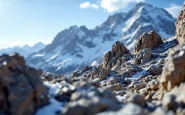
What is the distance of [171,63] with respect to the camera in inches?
1070

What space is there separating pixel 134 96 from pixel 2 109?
1326cm

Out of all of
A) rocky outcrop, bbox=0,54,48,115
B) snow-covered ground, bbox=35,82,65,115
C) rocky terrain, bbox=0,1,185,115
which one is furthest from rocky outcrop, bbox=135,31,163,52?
rocky outcrop, bbox=0,54,48,115

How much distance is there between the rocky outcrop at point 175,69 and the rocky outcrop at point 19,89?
45.7 feet

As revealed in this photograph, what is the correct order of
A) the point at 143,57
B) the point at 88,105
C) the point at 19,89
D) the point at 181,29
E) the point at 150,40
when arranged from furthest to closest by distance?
the point at 150,40 < the point at 181,29 < the point at 143,57 < the point at 19,89 < the point at 88,105

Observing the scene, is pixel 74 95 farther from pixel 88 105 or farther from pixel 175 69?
pixel 175 69

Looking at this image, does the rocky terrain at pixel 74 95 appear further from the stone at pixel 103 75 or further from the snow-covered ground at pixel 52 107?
the stone at pixel 103 75

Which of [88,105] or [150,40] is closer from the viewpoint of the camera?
[88,105]

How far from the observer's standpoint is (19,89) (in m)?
25.3

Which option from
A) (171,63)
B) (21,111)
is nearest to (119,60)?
(171,63)

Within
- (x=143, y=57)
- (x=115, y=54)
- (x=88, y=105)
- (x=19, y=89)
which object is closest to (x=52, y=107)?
(x=19, y=89)

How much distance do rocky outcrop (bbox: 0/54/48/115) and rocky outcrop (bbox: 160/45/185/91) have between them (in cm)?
1392

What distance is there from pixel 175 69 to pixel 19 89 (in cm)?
1713

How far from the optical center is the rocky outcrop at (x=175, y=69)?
26.3 m

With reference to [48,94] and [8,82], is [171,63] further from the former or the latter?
[8,82]
